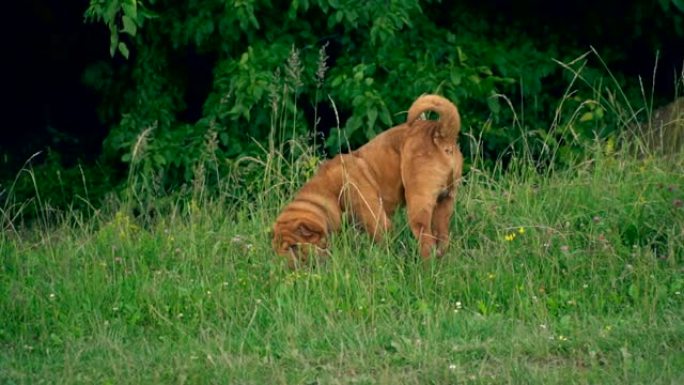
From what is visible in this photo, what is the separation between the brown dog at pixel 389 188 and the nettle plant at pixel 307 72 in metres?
1.87

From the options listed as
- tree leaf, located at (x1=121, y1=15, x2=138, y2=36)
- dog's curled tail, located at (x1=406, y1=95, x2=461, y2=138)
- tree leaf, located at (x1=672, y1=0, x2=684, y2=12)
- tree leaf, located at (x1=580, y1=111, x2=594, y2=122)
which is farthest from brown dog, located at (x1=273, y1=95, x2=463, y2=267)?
tree leaf, located at (x1=672, y1=0, x2=684, y2=12)

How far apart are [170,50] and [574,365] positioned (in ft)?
18.9

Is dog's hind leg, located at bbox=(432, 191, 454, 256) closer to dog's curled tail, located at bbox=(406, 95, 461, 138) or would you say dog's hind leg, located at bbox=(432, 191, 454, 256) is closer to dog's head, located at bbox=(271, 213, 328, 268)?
dog's curled tail, located at bbox=(406, 95, 461, 138)

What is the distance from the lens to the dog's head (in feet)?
23.7

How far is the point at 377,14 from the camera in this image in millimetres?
9375

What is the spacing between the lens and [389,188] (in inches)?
285

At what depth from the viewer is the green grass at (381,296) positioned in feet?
19.4

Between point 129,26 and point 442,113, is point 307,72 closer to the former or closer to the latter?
point 129,26

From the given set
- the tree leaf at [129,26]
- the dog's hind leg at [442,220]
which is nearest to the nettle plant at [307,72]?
the tree leaf at [129,26]

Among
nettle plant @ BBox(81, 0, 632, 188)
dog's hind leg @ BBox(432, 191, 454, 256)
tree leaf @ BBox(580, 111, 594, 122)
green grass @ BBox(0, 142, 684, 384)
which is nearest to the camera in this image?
green grass @ BBox(0, 142, 684, 384)

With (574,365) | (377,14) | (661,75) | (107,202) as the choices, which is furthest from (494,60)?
(574,365)

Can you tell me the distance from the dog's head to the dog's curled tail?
0.76 metres

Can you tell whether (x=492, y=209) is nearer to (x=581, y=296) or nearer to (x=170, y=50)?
(x=581, y=296)

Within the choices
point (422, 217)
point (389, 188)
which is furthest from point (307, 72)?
point (422, 217)
